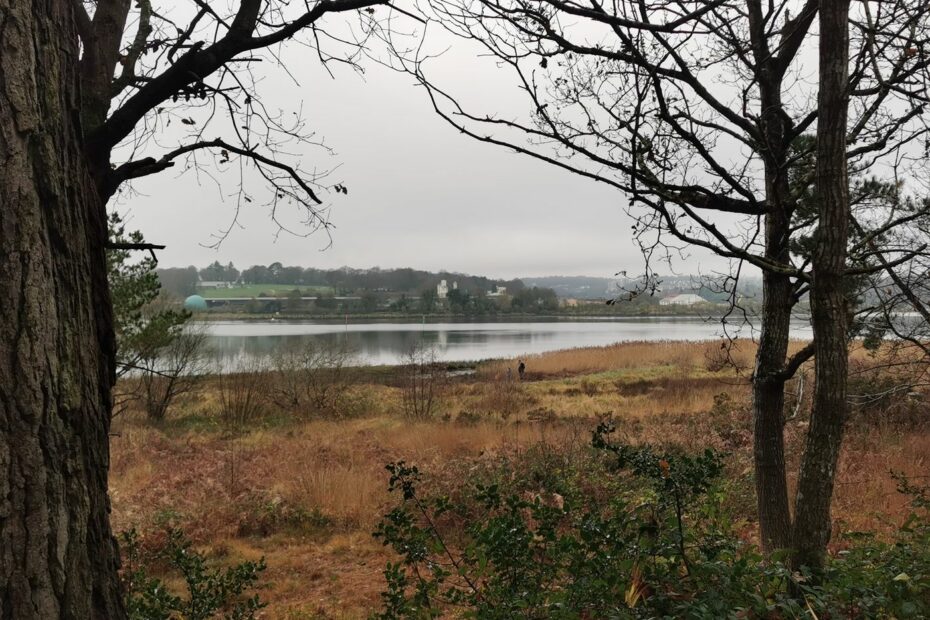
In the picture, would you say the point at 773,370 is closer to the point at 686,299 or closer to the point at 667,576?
the point at 667,576

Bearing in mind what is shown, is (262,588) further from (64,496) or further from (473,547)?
(64,496)

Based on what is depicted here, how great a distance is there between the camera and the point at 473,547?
2.54m

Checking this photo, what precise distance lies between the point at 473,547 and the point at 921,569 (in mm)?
1839

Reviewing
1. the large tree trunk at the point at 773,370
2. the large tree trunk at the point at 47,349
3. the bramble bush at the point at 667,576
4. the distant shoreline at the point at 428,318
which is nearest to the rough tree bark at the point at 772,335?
the large tree trunk at the point at 773,370

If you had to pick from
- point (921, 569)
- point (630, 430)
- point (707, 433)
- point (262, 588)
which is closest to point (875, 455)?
point (707, 433)

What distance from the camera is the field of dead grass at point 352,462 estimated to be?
5695 millimetres

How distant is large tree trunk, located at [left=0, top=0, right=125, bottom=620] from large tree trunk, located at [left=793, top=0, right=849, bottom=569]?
2.51 m

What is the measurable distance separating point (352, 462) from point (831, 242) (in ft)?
28.2

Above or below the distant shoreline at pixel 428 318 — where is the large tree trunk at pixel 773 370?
above

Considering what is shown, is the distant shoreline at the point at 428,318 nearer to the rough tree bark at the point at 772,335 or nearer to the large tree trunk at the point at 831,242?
the rough tree bark at the point at 772,335

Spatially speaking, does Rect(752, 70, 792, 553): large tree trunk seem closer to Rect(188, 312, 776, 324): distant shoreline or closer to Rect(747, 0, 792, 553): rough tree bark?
Rect(747, 0, 792, 553): rough tree bark

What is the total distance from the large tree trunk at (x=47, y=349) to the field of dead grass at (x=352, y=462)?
9.02ft

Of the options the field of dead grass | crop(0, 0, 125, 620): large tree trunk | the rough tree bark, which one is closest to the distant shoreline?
the field of dead grass

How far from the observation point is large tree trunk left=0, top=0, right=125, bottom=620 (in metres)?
1.45
